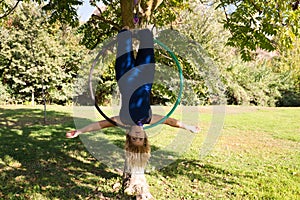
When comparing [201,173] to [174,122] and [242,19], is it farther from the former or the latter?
[242,19]

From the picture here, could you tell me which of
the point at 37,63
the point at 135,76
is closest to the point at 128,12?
the point at 135,76

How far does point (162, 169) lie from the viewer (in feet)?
16.4

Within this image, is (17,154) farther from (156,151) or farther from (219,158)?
(219,158)

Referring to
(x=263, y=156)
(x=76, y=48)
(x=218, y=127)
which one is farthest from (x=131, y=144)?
(x=76, y=48)

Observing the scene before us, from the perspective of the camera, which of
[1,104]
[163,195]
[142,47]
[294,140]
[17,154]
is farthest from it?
[1,104]

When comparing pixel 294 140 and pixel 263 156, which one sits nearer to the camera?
pixel 263 156

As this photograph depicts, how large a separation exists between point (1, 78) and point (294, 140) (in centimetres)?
1190

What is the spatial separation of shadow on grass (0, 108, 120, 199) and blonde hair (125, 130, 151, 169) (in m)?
0.62

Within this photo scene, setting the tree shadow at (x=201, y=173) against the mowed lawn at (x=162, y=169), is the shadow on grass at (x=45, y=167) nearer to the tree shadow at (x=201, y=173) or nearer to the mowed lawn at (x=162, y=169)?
the mowed lawn at (x=162, y=169)

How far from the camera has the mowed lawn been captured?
3932 millimetres

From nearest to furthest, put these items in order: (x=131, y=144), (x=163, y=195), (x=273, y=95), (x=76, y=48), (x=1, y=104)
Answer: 1. (x=131, y=144)
2. (x=163, y=195)
3. (x=1, y=104)
4. (x=76, y=48)
5. (x=273, y=95)

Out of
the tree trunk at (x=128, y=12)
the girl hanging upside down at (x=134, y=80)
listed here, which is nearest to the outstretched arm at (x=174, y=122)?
the girl hanging upside down at (x=134, y=80)

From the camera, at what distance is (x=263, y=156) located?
5969mm

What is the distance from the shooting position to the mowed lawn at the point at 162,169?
12.9ft
